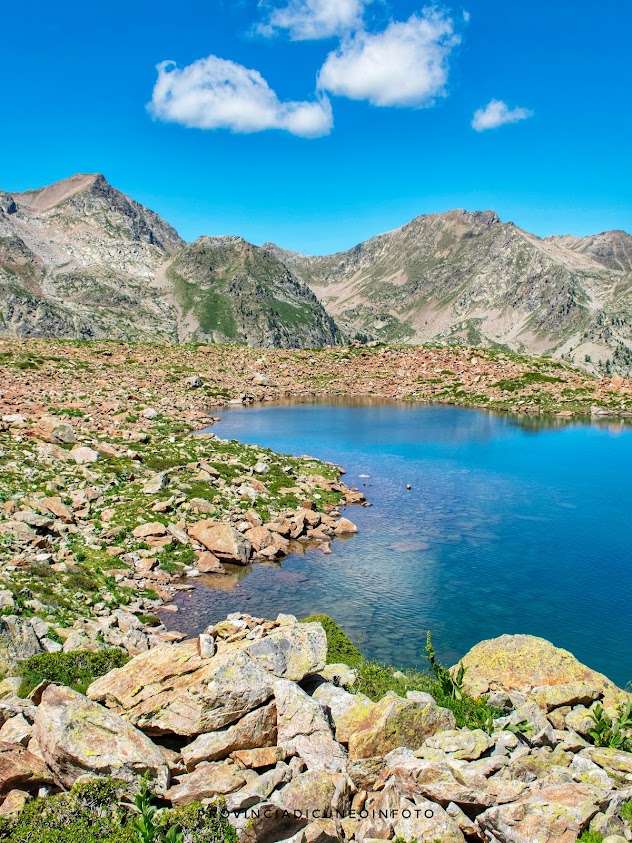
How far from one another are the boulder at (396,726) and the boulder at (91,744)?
461 cm

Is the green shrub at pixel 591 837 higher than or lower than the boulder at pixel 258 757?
higher

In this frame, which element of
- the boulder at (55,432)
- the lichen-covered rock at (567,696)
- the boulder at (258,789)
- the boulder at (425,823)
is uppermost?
the boulder at (55,432)

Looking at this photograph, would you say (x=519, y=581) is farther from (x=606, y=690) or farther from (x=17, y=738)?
(x=17, y=738)

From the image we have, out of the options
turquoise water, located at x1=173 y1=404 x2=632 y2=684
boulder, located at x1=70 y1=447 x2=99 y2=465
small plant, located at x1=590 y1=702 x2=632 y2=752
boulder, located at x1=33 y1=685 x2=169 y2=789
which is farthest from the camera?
boulder, located at x1=70 y1=447 x2=99 y2=465

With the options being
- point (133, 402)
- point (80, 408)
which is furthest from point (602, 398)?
point (80, 408)

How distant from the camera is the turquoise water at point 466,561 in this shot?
28.8 metres

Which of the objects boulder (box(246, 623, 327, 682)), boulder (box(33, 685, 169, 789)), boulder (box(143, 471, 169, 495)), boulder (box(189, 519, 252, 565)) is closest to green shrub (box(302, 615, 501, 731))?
boulder (box(246, 623, 327, 682))

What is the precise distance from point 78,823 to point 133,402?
253 ft

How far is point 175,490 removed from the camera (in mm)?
42781

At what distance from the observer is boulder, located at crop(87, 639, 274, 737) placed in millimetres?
14039

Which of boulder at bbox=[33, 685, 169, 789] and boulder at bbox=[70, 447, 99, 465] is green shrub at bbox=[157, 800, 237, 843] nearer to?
boulder at bbox=[33, 685, 169, 789]

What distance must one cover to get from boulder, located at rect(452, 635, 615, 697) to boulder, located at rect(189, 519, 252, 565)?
18.1 meters

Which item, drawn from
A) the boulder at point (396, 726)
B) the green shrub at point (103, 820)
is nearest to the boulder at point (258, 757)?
the green shrub at point (103, 820)

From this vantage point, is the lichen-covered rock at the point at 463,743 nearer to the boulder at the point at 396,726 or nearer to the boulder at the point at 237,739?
the boulder at the point at 396,726
